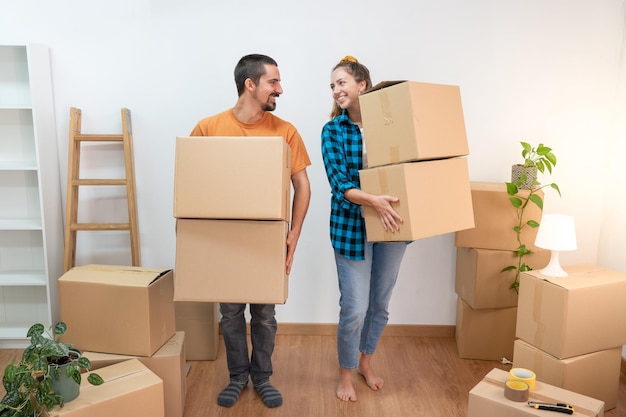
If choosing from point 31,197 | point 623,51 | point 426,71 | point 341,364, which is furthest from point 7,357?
point 623,51

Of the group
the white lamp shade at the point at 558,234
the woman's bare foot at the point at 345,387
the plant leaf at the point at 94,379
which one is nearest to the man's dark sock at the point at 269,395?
the woman's bare foot at the point at 345,387

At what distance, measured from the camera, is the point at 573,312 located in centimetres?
188

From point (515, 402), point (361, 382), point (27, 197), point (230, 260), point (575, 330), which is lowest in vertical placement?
point (361, 382)

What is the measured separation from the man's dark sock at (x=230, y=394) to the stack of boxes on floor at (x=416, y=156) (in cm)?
88

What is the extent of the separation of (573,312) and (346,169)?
38.6 inches

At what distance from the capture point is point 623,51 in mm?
2480

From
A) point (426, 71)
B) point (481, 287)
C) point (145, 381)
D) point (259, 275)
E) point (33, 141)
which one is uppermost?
point (426, 71)

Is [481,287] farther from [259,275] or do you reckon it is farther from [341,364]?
[259,275]

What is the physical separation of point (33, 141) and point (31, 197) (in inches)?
11.1

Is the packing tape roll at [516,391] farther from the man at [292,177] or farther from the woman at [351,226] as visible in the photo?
the man at [292,177]

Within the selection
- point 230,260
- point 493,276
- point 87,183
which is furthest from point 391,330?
point 87,183

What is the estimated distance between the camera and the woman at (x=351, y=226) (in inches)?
73.3

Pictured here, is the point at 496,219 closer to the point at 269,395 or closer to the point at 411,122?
the point at 411,122

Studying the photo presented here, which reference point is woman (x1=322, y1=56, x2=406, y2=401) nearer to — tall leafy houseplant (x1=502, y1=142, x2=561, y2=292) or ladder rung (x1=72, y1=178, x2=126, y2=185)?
tall leafy houseplant (x1=502, y1=142, x2=561, y2=292)
